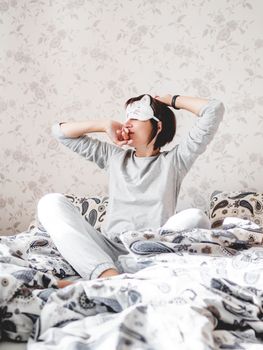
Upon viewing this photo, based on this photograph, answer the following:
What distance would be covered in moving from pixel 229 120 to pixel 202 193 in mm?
370

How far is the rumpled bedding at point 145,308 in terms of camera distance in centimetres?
59

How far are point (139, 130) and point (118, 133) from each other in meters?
0.09

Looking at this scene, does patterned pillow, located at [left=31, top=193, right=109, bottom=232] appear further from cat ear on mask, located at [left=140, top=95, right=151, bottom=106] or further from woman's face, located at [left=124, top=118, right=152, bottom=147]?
cat ear on mask, located at [left=140, top=95, right=151, bottom=106]

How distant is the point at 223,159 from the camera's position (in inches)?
87.5

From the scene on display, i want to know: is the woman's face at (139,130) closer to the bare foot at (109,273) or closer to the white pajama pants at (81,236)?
the white pajama pants at (81,236)

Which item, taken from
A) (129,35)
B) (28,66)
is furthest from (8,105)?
(129,35)

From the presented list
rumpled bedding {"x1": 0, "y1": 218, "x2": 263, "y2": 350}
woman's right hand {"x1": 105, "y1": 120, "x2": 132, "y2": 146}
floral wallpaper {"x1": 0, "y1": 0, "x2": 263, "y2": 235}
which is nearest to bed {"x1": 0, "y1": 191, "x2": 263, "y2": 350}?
rumpled bedding {"x1": 0, "y1": 218, "x2": 263, "y2": 350}

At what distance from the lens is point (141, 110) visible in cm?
165

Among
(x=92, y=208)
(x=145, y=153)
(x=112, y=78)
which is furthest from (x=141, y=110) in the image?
(x=112, y=78)

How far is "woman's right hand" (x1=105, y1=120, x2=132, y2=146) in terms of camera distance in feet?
5.48

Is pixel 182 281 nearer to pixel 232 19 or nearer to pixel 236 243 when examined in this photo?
pixel 236 243

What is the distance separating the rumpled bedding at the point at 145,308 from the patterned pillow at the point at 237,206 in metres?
0.92

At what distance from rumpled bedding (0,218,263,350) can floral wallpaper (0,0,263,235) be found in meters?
1.24

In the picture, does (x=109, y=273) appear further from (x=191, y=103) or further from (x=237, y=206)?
(x=237, y=206)
